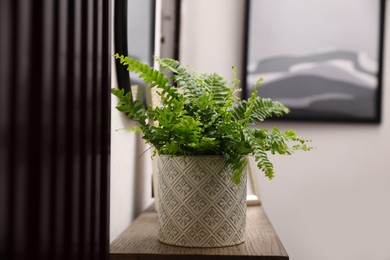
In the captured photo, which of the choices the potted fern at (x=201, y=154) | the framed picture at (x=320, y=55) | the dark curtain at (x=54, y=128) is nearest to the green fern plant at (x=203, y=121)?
the potted fern at (x=201, y=154)

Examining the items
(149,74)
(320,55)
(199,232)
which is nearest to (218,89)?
(149,74)

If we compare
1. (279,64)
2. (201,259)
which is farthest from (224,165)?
(279,64)

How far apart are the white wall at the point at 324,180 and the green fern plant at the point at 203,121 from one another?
5.36 ft

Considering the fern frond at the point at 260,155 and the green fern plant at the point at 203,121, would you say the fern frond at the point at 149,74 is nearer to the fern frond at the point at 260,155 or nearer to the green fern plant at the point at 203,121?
the green fern plant at the point at 203,121

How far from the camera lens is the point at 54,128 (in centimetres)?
63

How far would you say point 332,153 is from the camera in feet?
9.04

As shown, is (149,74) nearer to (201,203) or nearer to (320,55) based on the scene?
(201,203)

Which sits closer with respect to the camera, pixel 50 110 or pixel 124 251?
pixel 50 110

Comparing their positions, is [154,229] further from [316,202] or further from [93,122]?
[316,202]

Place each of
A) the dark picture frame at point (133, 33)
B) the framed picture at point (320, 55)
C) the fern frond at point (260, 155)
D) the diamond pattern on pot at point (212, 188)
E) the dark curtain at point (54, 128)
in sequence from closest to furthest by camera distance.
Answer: the dark curtain at point (54, 128), the fern frond at point (260, 155), the diamond pattern on pot at point (212, 188), the dark picture frame at point (133, 33), the framed picture at point (320, 55)

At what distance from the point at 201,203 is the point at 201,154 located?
0.31 feet

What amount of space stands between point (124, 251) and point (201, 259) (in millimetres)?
148

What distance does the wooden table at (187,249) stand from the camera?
1031mm

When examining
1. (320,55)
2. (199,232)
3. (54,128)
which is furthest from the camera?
(320,55)
